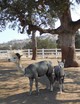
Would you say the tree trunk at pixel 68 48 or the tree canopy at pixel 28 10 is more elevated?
the tree canopy at pixel 28 10

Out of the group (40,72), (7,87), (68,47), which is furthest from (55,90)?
(68,47)

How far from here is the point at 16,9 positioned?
17016 millimetres

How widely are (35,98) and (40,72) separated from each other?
1.03 metres

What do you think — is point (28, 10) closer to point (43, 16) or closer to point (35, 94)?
point (43, 16)

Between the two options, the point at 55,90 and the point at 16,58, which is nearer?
the point at 16,58

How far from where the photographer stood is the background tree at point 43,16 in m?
16.5

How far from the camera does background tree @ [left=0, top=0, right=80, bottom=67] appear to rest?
16.5 m

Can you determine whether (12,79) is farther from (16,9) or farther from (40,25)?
(40,25)

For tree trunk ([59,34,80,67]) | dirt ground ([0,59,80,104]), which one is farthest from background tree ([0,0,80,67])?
dirt ground ([0,59,80,104])

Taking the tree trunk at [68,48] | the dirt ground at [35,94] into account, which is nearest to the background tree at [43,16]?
the tree trunk at [68,48]

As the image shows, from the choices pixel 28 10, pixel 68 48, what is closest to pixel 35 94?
pixel 28 10

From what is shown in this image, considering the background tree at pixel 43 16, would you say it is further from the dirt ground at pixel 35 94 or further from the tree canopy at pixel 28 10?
the dirt ground at pixel 35 94

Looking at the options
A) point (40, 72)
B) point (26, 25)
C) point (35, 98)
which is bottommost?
point (35, 98)

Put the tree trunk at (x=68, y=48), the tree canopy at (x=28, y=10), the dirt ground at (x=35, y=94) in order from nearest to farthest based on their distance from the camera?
the dirt ground at (x=35, y=94) < the tree canopy at (x=28, y=10) < the tree trunk at (x=68, y=48)
